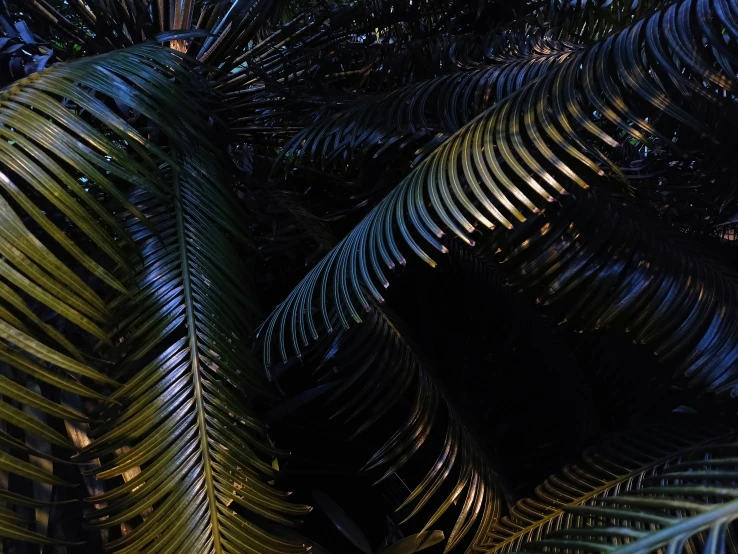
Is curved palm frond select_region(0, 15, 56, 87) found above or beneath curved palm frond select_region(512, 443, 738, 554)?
above

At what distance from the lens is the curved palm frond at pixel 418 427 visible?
756mm

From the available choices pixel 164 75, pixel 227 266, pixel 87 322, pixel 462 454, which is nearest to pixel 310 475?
pixel 462 454

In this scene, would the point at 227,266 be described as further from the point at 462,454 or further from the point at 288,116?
the point at 288,116

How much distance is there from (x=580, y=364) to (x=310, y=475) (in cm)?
60

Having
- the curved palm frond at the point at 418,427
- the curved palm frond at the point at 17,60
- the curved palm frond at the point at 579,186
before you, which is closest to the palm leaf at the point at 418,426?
the curved palm frond at the point at 418,427

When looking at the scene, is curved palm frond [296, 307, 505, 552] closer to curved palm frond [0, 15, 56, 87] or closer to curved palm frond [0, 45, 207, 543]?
curved palm frond [0, 45, 207, 543]

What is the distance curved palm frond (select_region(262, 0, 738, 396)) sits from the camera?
2.08ft

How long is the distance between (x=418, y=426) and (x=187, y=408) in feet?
1.19

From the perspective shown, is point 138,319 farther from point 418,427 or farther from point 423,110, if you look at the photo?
point 423,110

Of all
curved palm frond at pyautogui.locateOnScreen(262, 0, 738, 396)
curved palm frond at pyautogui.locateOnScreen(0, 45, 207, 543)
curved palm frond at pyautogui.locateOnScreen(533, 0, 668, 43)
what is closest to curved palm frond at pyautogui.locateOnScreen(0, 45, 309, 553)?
curved palm frond at pyautogui.locateOnScreen(0, 45, 207, 543)

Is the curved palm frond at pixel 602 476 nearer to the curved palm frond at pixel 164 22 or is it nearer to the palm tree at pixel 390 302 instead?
the palm tree at pixel 390 302

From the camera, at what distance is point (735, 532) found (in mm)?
569

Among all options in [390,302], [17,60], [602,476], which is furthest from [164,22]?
[602,476]

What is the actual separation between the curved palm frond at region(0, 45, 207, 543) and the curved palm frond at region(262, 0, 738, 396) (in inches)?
Result: 10.4
